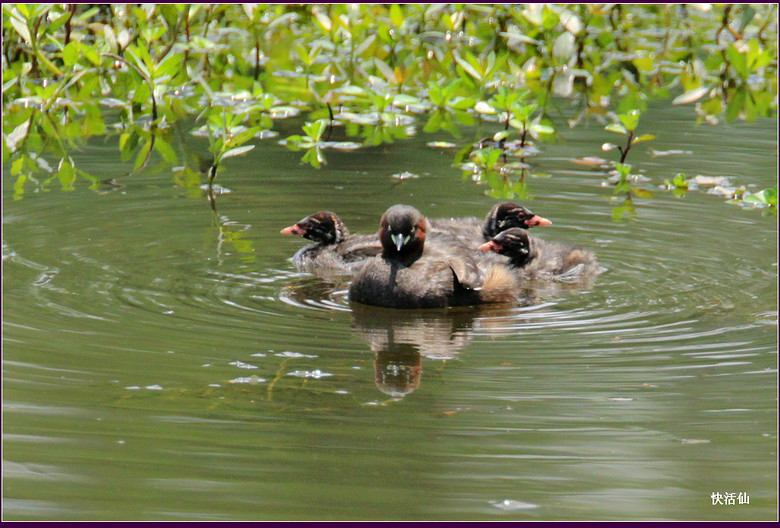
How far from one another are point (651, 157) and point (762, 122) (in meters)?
2.25

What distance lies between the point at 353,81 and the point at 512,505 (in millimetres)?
10799

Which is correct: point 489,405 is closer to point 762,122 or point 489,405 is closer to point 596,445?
point 596,445

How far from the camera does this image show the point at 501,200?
974 cm

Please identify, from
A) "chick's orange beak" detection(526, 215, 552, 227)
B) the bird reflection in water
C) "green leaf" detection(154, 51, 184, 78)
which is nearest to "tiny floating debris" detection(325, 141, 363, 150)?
"green leaf" detection(154, 51, 184, 78)

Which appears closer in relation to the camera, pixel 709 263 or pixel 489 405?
pixel 489 405

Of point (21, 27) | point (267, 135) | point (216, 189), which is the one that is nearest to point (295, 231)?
point (216, 189)

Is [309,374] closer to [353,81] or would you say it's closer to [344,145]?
[344,145]

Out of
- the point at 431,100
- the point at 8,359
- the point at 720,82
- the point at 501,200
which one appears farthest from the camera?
the point at 720,82

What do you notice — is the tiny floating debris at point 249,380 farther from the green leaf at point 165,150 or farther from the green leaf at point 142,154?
the green leaf at point 165,150

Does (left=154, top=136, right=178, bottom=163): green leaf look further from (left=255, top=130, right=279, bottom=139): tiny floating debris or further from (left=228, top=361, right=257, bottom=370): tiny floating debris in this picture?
(left=228, top=361, right=257, bottom=370): tiny floating debris

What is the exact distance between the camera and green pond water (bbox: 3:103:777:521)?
14.1 ft

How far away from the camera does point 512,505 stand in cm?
418

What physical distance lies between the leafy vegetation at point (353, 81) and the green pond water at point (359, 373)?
1.07 m

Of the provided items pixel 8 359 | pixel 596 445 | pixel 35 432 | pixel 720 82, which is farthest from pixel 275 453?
pixel 720 82
